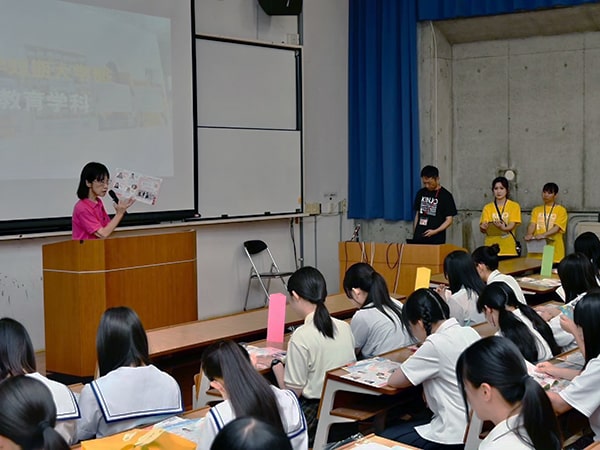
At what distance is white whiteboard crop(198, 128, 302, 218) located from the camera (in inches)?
323

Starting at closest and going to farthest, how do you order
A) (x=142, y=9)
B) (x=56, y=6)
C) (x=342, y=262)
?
(x=56, y=6), (x=142, y=9), (x=342, y=262)

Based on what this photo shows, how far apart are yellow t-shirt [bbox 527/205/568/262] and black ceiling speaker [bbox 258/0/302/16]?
11.3 feet

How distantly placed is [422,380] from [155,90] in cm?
498

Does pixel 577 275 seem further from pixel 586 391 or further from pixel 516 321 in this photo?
pixel 586 391

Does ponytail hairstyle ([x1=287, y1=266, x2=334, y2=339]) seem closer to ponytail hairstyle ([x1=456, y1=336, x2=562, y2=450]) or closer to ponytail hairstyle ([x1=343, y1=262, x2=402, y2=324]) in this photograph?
ponytail hairstyle ([x1=343, y1=262, x2=402, y2=324])

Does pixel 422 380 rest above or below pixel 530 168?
below

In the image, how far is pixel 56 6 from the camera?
21.8ft

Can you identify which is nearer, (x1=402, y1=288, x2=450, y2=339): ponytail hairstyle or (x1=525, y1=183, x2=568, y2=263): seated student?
(x1=402, y1=288, x2=450, y2=339): ponytail hairstyle

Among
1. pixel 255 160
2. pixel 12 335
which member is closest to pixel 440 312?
pixel 12 335

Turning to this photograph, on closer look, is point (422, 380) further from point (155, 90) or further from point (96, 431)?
point (155, 90)

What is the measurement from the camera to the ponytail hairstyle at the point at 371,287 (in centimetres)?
420

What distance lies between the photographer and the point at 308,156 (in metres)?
9.42

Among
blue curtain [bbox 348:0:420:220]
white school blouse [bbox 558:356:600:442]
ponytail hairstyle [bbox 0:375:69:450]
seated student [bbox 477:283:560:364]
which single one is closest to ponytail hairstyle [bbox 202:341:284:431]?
ponytail hairstyle [bbox 0:375:69:450]

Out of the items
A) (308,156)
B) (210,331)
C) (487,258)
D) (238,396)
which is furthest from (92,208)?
(308,156)
